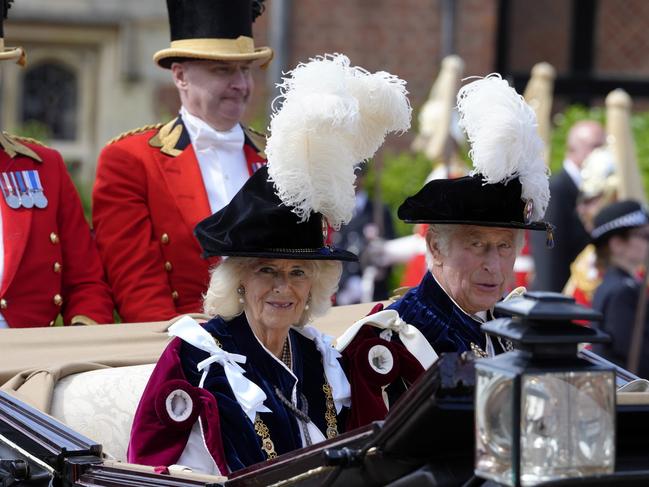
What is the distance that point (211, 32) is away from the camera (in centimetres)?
504

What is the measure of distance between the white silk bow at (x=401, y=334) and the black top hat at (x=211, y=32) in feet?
4.47

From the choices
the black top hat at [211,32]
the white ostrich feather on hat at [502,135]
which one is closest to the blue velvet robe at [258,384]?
the white ostrich feather on hat at [502,135]

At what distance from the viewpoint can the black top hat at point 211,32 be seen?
4.99 metres

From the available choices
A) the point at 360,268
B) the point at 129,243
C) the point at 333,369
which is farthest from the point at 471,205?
the point at 360,268

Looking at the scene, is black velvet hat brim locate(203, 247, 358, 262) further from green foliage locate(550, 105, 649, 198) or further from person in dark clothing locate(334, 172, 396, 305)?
green foliage locate(550, 105, 649, 198)

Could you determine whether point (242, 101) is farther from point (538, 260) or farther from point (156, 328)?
point (538, 260)

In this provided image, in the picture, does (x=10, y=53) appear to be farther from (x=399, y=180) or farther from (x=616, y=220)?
(x=399, y=180)

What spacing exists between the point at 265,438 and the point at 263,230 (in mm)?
502

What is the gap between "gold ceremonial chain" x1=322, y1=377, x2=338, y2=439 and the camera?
368cm

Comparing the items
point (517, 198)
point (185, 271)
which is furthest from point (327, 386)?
point (185, 271)

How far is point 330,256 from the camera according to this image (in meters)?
3.62

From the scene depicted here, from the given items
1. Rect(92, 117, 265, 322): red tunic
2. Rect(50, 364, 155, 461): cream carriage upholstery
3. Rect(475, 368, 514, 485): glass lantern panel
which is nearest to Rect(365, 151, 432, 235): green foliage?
Rect(92, 117, 265, 322): red tunic

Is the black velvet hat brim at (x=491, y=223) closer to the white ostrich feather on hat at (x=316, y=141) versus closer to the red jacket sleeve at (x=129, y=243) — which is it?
the white ostrich feather on hat at (x=316, y=141)

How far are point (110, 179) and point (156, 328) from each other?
0.72 metres
